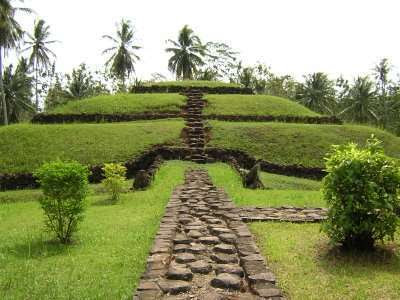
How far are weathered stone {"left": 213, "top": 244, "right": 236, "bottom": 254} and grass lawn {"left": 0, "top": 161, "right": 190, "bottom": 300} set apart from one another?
0.88 meters

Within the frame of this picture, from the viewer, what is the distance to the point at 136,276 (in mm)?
4480

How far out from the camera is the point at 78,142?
614 inches

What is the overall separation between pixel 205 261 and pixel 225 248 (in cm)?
48

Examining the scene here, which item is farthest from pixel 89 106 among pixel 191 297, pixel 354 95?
pixel 354 95

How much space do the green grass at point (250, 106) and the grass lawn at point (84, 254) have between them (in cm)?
1273

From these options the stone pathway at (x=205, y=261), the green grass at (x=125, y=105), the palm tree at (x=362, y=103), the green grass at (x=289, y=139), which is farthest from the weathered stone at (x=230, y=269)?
the palm tree at (x=362, y=103)

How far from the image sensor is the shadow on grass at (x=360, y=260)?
4820 millimetres

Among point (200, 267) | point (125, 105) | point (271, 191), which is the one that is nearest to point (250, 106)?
point (125, 105)

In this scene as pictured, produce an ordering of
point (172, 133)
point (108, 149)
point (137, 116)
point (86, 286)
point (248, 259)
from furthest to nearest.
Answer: point (137, 116) → point (172, 133) → point (108, 149) → point (248, 259) → point (86, 286)

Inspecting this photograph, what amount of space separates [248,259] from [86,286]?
1.71 metres

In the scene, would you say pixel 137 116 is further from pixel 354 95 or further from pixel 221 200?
pixel 354 95

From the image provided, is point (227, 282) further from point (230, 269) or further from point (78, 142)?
point (78, 142)

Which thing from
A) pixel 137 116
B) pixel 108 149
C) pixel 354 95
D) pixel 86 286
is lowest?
pixel 86 286

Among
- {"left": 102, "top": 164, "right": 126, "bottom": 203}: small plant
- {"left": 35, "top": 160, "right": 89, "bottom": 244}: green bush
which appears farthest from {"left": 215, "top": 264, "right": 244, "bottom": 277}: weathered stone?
{"left": 102, "top": 164, "right": 126, "bottom": 203}: small plant
